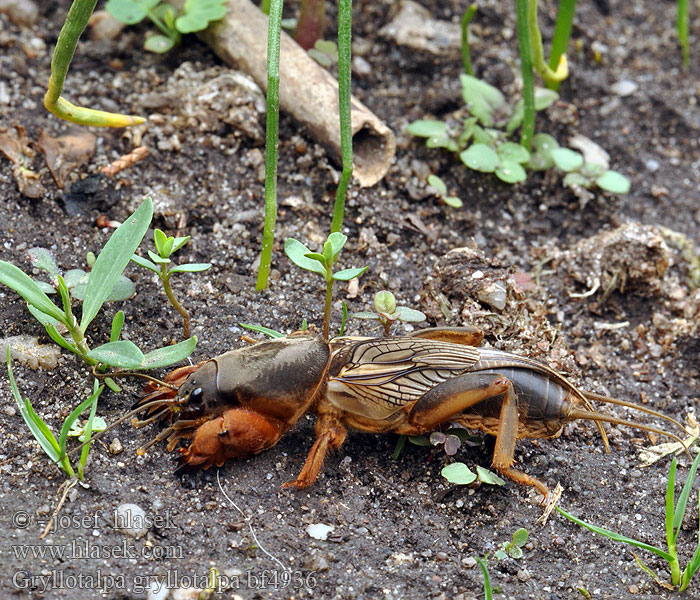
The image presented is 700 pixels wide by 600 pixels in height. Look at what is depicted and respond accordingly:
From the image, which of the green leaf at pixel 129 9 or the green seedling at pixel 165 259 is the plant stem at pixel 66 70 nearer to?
the green seedling at pixel 165 259

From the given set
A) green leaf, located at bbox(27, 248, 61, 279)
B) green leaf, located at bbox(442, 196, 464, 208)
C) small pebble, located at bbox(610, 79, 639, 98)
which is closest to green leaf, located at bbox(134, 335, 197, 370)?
green leaf, located at bbox(27, 248, 61, 279)

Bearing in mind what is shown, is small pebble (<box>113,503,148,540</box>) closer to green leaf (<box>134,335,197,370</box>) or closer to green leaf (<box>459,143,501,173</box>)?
green leaf (<box>134,335,197,370</box>)

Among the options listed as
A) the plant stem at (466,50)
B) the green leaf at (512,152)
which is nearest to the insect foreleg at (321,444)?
the green leaf at (512,152)

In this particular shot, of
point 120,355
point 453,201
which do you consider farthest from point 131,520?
point 453,201

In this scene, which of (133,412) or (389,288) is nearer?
(133,412)

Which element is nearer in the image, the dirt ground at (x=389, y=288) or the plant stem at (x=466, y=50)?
the dirt ground at (x=389, y=288)

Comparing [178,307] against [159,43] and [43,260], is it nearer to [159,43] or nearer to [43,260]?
[43,260]
